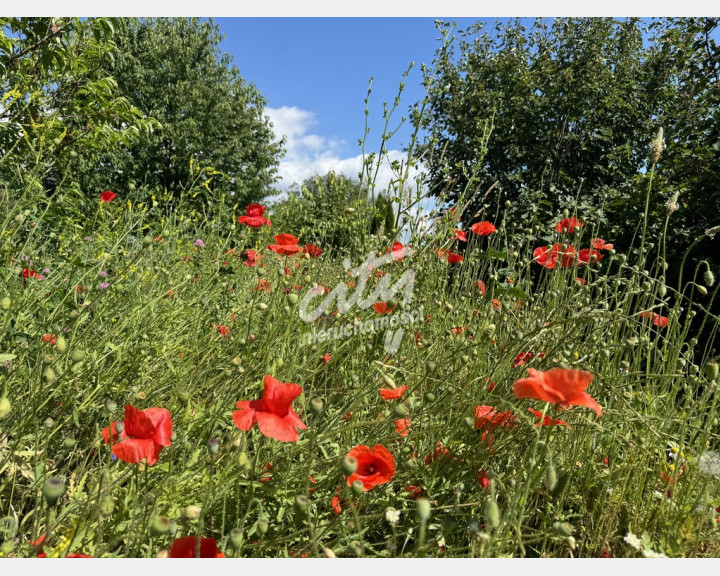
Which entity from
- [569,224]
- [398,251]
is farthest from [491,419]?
[569,224]

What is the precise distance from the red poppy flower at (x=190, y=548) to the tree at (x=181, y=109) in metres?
17.2

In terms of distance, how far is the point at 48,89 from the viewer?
3.70 m

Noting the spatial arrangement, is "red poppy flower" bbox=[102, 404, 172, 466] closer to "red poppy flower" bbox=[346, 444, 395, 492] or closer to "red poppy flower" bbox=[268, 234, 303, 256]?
"red poppy flower" bbox=[346, 444, 395, 492]

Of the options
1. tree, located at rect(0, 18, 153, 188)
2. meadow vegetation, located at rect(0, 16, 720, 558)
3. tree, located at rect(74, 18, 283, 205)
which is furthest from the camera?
tree, located at rect(74, 18, 283, 205)

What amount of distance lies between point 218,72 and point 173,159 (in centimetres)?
536

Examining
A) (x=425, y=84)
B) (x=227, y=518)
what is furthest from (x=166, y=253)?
(x=227, y=518)

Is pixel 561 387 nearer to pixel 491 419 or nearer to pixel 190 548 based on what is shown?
pixel 491 419

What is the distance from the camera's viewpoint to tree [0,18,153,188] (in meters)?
2.76

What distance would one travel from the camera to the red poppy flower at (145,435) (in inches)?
33.0

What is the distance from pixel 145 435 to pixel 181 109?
2019cm

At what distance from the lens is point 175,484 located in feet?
3.42

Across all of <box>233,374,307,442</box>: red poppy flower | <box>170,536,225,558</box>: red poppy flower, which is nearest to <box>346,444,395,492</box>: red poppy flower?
<box>233,374,307,442</box>: red poppy flower

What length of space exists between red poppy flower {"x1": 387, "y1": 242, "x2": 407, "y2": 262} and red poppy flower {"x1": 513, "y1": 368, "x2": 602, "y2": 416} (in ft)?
3.15
